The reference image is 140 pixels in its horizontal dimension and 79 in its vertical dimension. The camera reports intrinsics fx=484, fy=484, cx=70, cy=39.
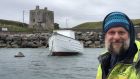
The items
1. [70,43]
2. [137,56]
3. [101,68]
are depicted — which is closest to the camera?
[137,56]

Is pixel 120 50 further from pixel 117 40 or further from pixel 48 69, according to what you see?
pixel 48 69

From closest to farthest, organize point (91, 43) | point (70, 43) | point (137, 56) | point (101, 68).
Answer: point (137, 56), point (101, 68), point (70, 43), point (91, 43)

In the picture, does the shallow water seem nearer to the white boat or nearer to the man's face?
the white boat

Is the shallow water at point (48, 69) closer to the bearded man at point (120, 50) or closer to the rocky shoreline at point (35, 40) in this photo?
the bearded man at point (120, 50)

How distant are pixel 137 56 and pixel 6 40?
121 meters

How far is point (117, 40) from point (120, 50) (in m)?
0.10

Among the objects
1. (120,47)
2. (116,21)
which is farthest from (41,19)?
(120,47)

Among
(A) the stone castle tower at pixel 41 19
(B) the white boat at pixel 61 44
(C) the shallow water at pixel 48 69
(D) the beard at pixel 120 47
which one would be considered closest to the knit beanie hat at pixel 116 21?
(D) the beard at pixel 120 47

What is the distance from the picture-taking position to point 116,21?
4.60 m

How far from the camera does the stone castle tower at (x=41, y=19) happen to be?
14562 centimetres

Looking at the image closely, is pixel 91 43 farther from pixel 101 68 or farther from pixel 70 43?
pixel 101 68

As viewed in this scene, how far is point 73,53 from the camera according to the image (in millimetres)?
70500

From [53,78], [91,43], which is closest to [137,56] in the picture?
[53,78]

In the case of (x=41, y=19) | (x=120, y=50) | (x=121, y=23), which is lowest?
(x=120, y=50)
